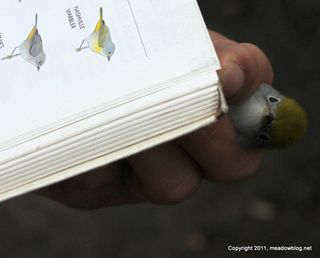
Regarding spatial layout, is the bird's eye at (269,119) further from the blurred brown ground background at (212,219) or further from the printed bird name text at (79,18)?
the blurred brown ground background at (212,219)

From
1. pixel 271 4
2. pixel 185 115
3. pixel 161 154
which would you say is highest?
pixel 185 115

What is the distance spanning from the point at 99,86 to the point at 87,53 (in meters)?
0.03

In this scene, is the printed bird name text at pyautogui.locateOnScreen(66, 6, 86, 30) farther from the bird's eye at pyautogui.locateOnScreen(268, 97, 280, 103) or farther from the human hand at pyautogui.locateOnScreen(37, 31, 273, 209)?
the bird's eye at pyautogui.locateOnScreen(268, 97, 280, 103)

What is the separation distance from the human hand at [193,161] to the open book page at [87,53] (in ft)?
0.26

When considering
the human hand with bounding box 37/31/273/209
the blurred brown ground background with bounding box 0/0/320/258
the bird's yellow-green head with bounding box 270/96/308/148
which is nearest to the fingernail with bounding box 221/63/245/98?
the human hand with bounding box 37/31/273/209

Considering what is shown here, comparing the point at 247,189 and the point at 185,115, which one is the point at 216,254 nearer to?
the point at 247,189

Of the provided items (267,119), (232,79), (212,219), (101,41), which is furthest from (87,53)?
(212,219)

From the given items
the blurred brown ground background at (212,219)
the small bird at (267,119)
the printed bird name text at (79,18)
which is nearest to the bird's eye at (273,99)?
the small bird at (267,119)

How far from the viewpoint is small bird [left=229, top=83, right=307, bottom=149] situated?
1.87 ft

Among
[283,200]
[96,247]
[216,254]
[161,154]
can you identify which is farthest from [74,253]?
[161,154]

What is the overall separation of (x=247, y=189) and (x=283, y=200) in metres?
0.08

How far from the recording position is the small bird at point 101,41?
43 cm

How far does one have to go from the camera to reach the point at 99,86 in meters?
0.42

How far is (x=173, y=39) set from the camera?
41cm
